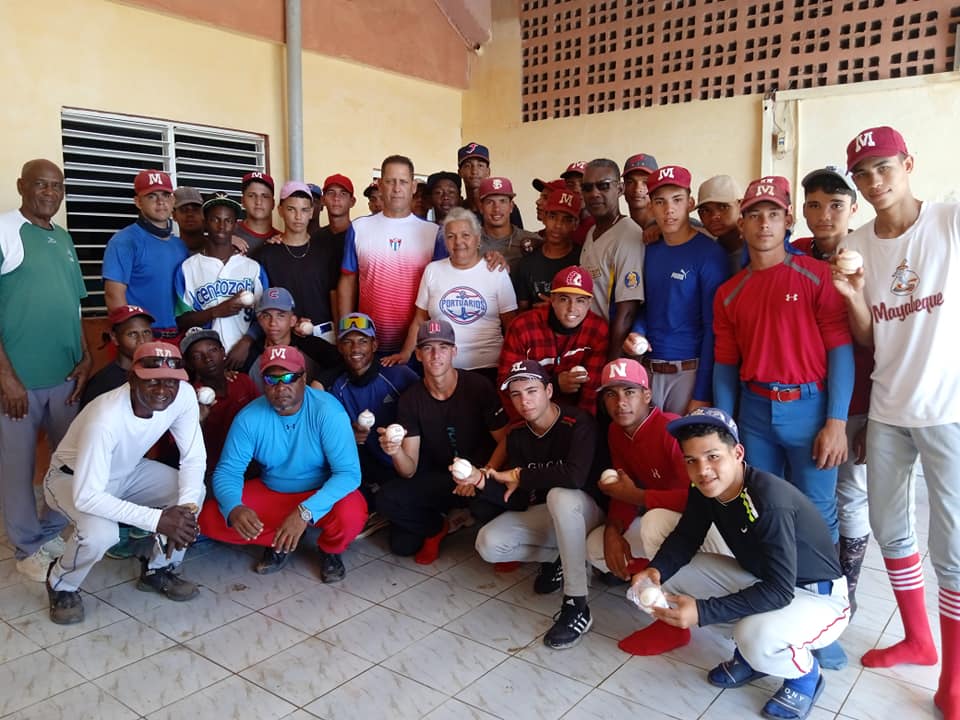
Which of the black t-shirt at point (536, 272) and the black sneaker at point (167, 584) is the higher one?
the black t-shirt at point (536, 272)

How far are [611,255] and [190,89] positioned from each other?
13.4 ft

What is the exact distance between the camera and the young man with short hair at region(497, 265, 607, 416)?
375 cm

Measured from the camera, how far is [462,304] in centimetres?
419

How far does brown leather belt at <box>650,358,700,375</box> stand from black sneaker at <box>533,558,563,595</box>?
3.51 ft

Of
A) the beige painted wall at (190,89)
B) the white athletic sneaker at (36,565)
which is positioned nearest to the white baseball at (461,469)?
the white athletic sneaker at (36,565)

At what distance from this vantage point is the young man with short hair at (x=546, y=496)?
10.8ft

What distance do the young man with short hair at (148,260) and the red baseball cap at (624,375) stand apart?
8.60 feet

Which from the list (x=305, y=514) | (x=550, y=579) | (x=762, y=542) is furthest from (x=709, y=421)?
(x=305, y=514)

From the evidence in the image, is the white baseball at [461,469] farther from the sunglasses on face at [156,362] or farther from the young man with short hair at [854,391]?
the young man with short hair at [854,391]

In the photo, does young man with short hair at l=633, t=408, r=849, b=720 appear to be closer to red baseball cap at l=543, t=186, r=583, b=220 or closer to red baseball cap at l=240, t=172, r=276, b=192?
red baseball cap at l=543, t=186, r=583, b=220

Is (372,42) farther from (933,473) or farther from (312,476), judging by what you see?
(933,473)

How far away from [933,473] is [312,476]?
2799 mm

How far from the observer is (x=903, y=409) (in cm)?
269

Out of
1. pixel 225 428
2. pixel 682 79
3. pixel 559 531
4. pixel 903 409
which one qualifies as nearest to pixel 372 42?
pixel 682 79
